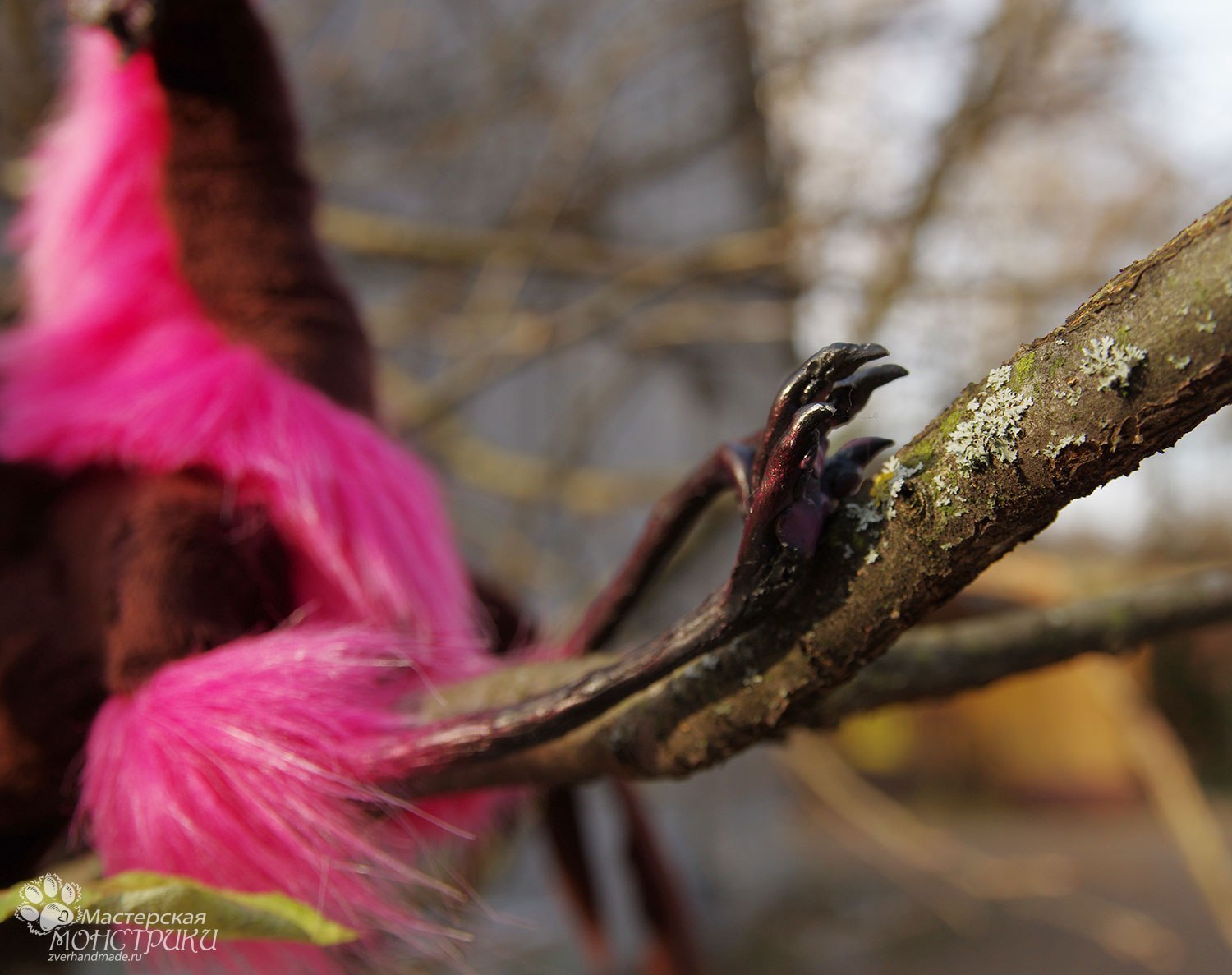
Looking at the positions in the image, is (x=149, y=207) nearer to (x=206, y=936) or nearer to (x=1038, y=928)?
(x=206, y=936)

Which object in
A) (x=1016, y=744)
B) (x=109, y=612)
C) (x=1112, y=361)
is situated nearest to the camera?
(x=1112, y=361)

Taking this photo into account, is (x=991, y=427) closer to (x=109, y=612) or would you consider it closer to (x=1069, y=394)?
(x=1069, y=394)

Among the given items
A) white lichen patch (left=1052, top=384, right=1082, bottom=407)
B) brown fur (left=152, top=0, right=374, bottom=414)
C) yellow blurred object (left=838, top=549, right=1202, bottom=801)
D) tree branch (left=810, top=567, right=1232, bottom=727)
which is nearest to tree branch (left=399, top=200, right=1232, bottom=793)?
white lichen patch (left=1052, top=384, right=1082, bottom=407)

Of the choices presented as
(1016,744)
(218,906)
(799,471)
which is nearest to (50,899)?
(218,906)

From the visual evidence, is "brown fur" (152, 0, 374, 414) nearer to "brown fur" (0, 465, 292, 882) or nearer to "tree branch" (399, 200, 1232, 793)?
"brown fur" (0, 465, 292, 882)

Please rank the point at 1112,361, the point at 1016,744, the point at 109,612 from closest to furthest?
the point at 1112,361 < the point at 109,612 < the point at 1016,744

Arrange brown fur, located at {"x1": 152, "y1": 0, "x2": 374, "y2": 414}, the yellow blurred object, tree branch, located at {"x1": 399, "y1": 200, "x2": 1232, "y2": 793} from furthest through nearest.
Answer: the yellow blurred object
brown fur, located at {"x1": 152, "y1": 0, "x2": 374, "y2": 414}
tree branch, located at {"x1": 399, "y1": 200, "x2": 1232, "y2": 793}
